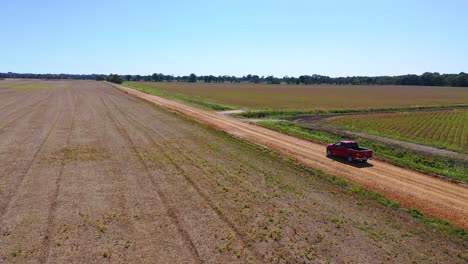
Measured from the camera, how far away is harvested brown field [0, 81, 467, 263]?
11.9 meters

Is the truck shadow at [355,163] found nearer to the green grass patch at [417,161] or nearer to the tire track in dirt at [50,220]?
the green grass patch at [417,161]

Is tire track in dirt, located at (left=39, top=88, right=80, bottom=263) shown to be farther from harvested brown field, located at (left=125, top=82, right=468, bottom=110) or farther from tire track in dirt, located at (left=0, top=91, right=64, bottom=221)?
harvested brown field, located at (left=125, top=82, right=468, bottom=110)

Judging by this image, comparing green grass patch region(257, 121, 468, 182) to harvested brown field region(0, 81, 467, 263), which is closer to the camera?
harvested brown field region(0, 81, 467, 263)

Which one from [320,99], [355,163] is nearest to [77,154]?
[355,163]

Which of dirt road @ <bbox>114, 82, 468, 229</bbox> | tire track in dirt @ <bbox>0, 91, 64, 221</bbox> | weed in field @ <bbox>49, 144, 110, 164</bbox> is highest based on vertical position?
tire track in dirt @ <bbox>0, 91, 64, 221</bbox>

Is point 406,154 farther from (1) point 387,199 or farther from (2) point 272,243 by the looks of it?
(2) point 272,243

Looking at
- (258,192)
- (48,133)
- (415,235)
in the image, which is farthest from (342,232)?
(48,133)

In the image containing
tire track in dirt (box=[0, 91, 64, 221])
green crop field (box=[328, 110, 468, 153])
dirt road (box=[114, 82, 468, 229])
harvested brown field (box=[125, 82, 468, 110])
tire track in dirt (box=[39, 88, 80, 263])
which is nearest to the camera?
tire track in dirt (box=[39, 88, 80, 263])

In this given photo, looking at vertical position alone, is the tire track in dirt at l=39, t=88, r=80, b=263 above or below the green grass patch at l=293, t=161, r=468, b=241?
above

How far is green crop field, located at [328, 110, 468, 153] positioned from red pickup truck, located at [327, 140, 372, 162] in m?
11.2

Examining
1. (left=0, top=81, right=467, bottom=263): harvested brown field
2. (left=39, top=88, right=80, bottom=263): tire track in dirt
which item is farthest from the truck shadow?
(left=39, top=88, right=80, bottom=263): tire track in dirt

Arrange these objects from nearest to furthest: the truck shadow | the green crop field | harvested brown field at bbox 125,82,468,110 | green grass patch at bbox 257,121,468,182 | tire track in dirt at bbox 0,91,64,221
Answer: tire track in dirt at bbox 0,91,64,221
green grass patch at bbox 257,121,468,182
the truck shadow
the green crop field
harvested brown field at bbox 125,82,468,110

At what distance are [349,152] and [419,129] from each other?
24.2 m

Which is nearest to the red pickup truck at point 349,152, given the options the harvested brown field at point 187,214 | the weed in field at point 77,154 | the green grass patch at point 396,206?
the green grass patch at point 396,206
